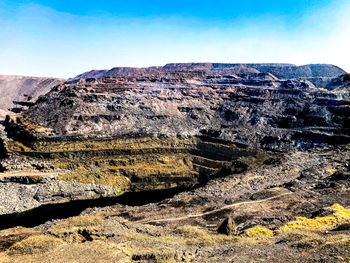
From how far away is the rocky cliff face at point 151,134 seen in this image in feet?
134

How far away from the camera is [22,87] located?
5079 inches

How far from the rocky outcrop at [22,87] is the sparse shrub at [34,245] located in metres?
109

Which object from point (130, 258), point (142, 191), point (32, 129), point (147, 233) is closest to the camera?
point (130, 258)

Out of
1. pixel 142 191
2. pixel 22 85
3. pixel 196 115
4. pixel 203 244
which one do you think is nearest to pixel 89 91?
pixel 196 115

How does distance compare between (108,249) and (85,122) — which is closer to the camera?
(108,249)

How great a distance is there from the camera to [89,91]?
5850cm

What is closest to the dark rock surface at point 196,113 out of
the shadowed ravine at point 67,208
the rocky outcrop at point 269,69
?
the shadowed ravine at point 67,208

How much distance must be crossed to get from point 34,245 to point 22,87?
13388 centimetres

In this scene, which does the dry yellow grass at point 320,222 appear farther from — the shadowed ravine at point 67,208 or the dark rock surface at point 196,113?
the dark rock surface at point 196,113

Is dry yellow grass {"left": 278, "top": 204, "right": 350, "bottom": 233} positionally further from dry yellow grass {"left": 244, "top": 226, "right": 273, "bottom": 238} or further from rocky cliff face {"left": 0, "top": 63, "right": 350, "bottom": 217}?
rocky cliff face {"left": 0, "top": 63, "right": 350, "bottom": 217}

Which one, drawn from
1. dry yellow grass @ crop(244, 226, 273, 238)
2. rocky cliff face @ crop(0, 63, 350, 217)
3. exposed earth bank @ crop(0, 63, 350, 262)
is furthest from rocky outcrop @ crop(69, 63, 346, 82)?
dry yellow grass @ crop(244, 226, 273, 238)

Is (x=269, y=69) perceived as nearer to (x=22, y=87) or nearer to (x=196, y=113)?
(x=196, y=113)

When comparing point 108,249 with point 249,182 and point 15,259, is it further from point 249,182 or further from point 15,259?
point 249,182

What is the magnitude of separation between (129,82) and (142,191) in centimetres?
3242
